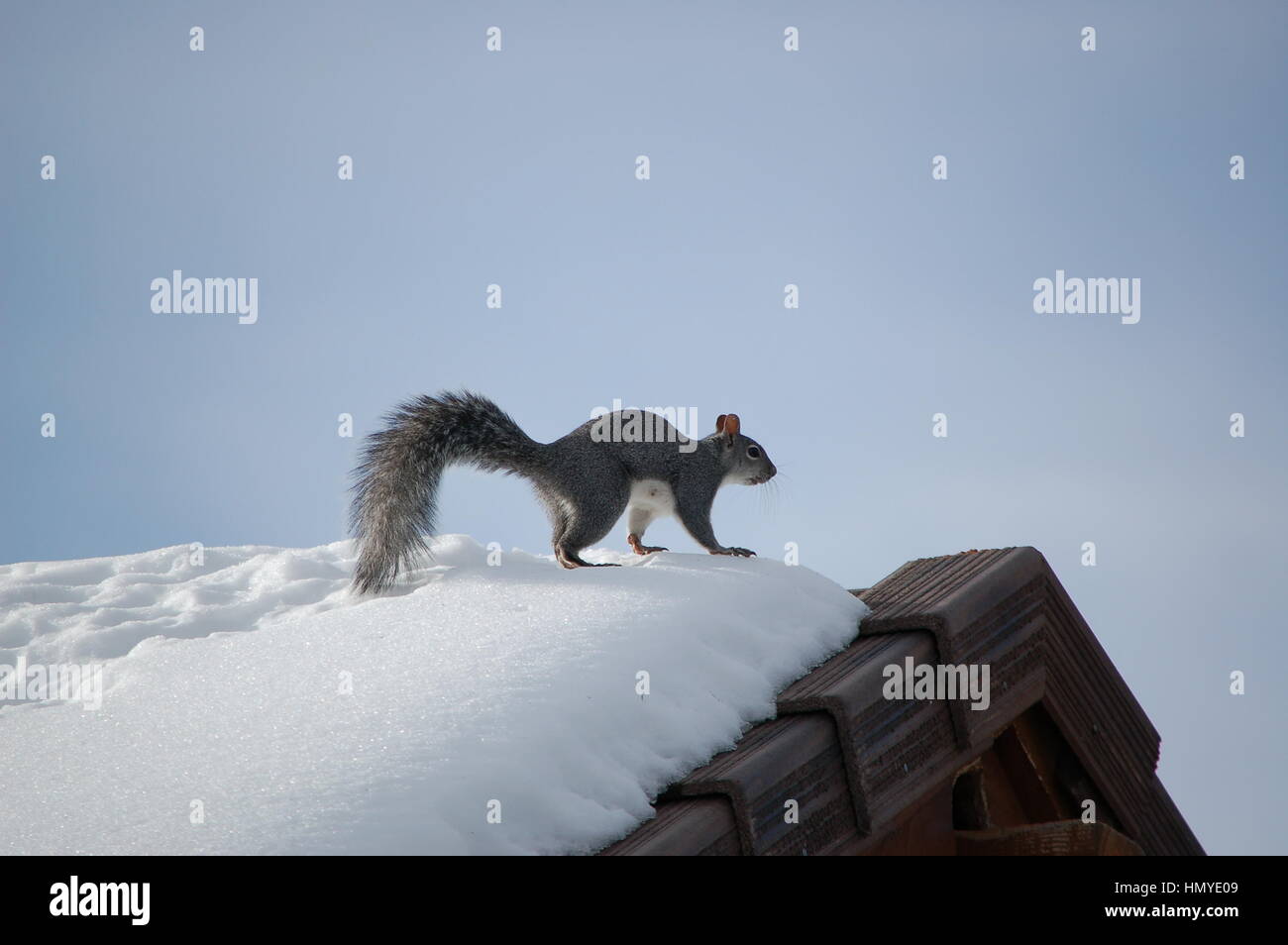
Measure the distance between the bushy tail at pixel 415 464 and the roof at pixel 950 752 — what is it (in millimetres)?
1849

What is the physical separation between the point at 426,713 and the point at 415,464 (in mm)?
2632

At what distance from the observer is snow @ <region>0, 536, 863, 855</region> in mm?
2510

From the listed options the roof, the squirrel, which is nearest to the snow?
the roof

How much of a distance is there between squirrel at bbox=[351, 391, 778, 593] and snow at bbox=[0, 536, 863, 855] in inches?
19.7

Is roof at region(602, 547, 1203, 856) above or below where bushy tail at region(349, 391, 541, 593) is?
below

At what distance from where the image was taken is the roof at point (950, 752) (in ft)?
9.27

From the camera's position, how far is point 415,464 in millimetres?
5375

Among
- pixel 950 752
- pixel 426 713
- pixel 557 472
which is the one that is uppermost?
pixel 557 472

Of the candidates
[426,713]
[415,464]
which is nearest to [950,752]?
[426,713]

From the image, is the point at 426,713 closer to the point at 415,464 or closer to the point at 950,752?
the point at 950,752

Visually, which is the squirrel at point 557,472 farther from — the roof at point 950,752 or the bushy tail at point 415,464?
the roof at point 950,752

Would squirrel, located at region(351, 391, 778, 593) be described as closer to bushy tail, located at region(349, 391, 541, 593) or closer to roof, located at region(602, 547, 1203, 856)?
bushy tail, located at region(349, 391, 541, 593)

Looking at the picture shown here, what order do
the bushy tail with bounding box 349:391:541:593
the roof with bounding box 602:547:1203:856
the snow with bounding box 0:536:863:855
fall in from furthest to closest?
the bushy tail with bounding box 349:391:541:593 → the roof with bounding box 602:547:1203:856 → the snow with bounding box 0:536:863:855
